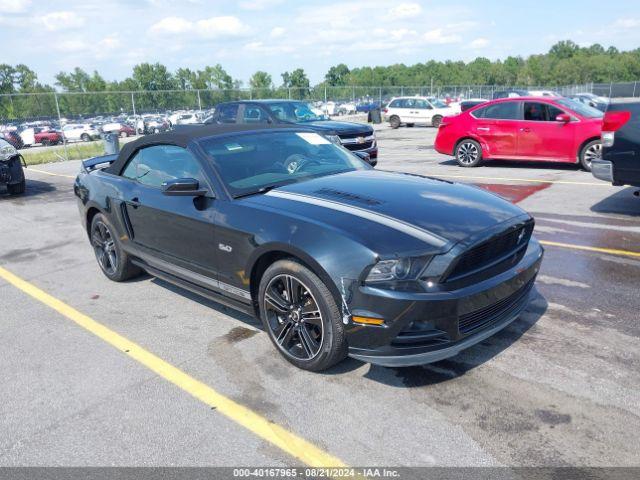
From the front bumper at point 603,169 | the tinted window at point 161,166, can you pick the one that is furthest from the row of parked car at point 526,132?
the tinted window at point 161,166

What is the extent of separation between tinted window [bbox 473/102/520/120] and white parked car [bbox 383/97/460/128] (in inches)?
631

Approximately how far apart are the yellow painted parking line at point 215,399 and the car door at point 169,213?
0.76 metres

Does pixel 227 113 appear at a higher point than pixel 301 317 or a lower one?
higher

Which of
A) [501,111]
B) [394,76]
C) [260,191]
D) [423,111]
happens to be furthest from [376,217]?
[394,76]

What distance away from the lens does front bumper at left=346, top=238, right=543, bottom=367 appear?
9.66 ft

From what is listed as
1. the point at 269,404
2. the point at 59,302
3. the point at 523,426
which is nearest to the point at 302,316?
the point at 269,404

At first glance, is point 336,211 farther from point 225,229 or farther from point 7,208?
point 7,208

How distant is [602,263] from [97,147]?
21.6m

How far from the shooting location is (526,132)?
11422 mm

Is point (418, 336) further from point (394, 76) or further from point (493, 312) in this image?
point (394, 76)

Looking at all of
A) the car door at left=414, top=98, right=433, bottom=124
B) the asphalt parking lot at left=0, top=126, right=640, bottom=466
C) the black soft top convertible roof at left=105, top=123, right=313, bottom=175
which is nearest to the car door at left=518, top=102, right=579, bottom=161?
the asphalt parking lot at left=0, top=126, right=640, bottom=466

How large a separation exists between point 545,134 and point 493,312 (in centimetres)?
915

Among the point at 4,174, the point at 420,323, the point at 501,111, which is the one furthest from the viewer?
the point at 501,111

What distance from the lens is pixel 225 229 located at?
12.5ft
